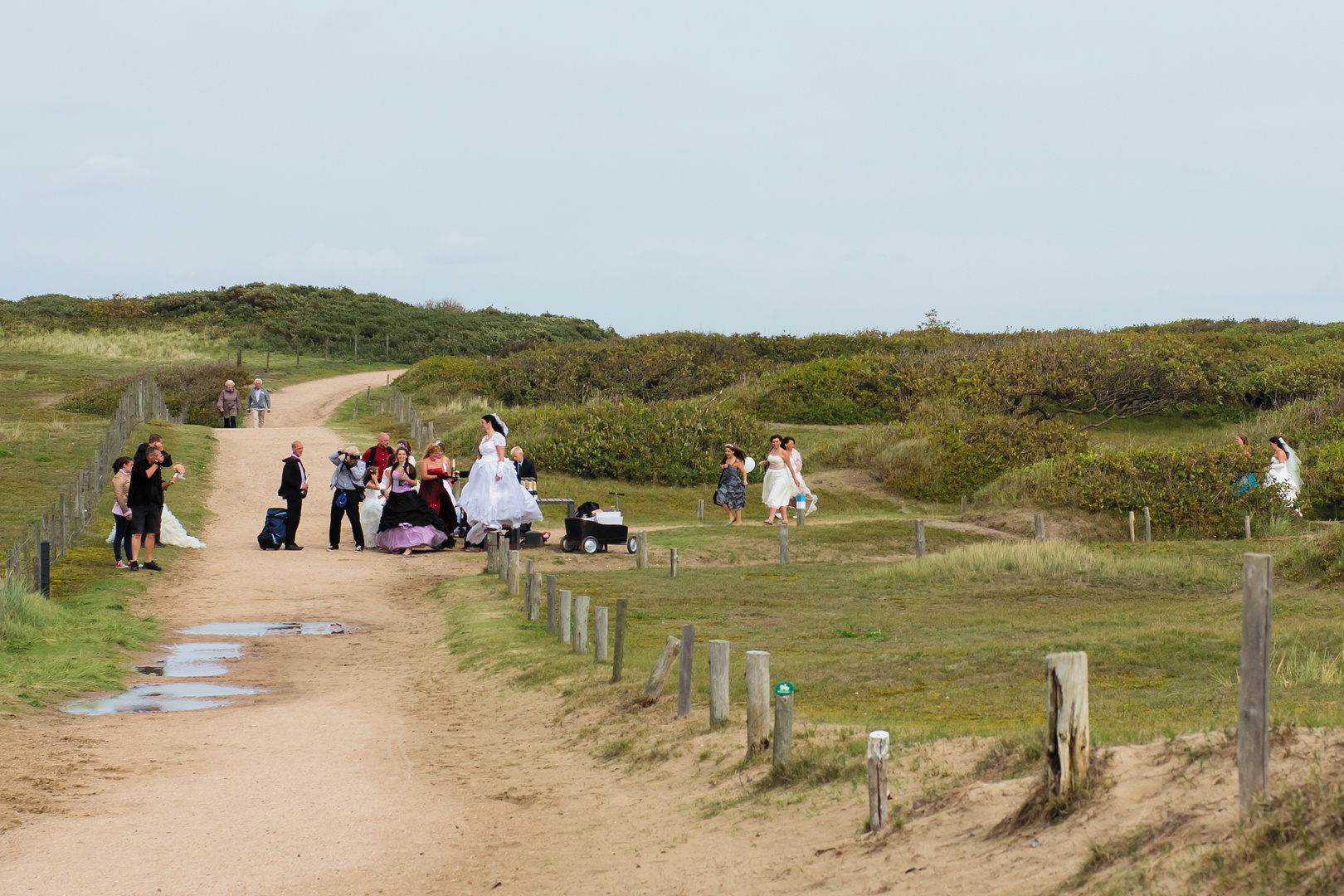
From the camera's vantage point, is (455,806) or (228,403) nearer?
(455,806)

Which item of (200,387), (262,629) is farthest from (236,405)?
(262,629)

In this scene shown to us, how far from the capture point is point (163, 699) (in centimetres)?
1252

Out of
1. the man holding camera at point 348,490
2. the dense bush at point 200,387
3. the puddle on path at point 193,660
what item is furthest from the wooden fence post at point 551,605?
the dense bush at point 200,387

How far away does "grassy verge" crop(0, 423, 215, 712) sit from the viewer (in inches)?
498

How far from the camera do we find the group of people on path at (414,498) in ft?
69.7

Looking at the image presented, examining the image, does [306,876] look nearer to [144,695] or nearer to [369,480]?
[144,695]

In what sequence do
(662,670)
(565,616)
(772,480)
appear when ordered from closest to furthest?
1. (662,670)
2. (565,616)
3. (772,480)

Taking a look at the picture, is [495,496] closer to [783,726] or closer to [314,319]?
[783,726]

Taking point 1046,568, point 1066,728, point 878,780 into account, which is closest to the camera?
point 1066,728

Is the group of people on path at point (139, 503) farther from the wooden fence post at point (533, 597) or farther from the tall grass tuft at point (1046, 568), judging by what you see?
the tall grass tuft at point (1046, 568)

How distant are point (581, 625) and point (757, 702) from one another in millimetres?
5235

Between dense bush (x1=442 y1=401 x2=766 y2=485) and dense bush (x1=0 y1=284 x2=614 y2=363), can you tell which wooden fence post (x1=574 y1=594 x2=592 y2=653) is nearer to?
dense bush (x1=442 y1=401 x2=766 y2=485)

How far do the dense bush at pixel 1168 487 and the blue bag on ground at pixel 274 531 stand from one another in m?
17.2

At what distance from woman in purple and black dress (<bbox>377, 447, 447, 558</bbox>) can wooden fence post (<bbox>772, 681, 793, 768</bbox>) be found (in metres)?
14.5
